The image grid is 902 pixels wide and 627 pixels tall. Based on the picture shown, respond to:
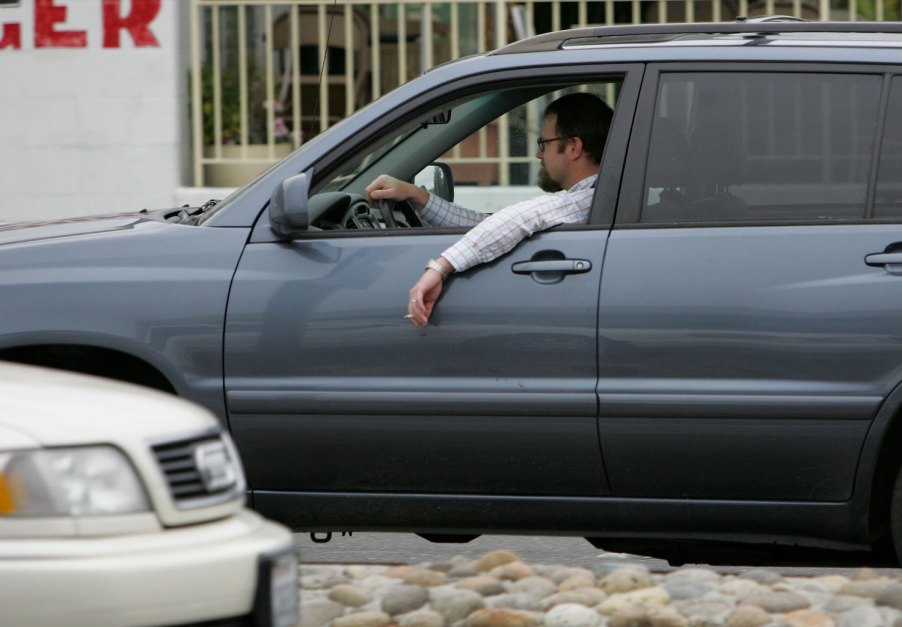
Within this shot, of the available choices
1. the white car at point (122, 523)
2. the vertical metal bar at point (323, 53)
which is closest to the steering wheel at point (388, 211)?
the white car at point (122, 523)

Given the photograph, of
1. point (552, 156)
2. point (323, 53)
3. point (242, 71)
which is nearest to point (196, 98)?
point (242, 71)

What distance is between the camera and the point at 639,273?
425 centimetres

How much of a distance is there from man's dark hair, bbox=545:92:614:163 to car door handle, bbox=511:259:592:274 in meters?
0.52

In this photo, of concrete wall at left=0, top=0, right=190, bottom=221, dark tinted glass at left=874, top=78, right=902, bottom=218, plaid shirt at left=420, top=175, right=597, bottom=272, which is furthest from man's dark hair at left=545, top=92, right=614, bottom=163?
concrete wall at left=0, top=0, right=190, bottom=221

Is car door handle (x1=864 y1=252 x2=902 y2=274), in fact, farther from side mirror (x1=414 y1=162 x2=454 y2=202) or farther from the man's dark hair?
side mirror (x1=414 y1=162 x2=454 y2=202)

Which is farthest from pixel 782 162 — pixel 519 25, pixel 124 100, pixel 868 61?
pixel 124 100

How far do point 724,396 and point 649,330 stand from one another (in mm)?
268

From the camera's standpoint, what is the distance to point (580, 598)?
4.41 metres

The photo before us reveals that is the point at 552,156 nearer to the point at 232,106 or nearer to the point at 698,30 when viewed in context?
the point at 698,30

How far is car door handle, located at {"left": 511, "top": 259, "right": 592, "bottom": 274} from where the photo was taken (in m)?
4.28

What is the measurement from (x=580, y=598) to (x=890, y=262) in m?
1.28

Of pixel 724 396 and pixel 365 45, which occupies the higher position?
pixel 365 45

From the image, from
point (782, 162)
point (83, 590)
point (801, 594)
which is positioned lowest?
point (801, 594)

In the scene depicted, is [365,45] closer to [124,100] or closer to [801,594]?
[124,100]
